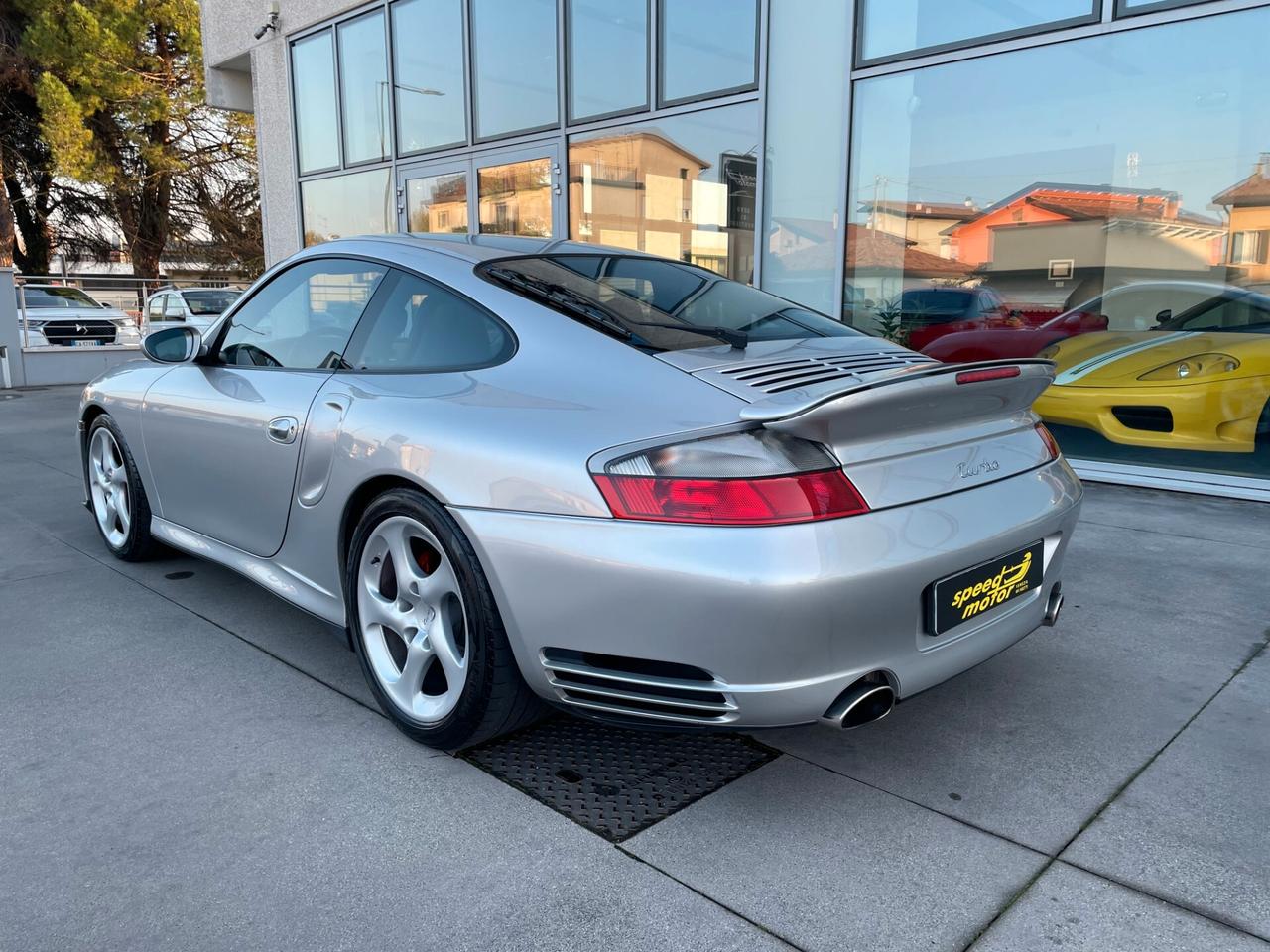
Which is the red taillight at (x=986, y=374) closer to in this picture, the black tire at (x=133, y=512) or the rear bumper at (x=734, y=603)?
the rear bumper at (x=734, y=603)

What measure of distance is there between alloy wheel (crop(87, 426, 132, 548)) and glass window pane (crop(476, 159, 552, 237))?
217 inches

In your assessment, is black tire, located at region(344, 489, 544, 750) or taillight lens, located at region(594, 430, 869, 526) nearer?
taillight lens, located at region(594, 430, 869, 526)

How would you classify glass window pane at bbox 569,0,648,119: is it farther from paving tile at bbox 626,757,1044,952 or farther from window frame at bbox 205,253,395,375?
paving tile at bbox 626,757,1044,952

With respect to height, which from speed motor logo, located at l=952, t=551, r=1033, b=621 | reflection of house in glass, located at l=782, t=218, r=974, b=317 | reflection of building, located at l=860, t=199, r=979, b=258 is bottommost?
speed motor logo, located at l=952, t=551, r=1033, b=621

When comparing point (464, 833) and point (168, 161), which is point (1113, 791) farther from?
point (168, 161)

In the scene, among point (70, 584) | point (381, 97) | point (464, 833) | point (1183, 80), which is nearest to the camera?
point (464, 833)

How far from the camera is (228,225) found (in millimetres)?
25781

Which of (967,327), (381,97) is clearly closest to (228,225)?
(381,97)

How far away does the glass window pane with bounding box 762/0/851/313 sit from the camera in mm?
6945

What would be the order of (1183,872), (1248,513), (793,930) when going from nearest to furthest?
(793,930) → (1183,872) → (1248,513)

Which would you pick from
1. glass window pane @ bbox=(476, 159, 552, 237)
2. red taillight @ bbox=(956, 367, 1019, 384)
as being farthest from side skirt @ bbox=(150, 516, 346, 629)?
glass window pane @ bbox=(476, 159, 552, 237)

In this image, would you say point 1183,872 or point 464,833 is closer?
point 1183,872

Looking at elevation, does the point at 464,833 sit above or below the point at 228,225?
below

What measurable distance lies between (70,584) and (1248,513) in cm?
604
